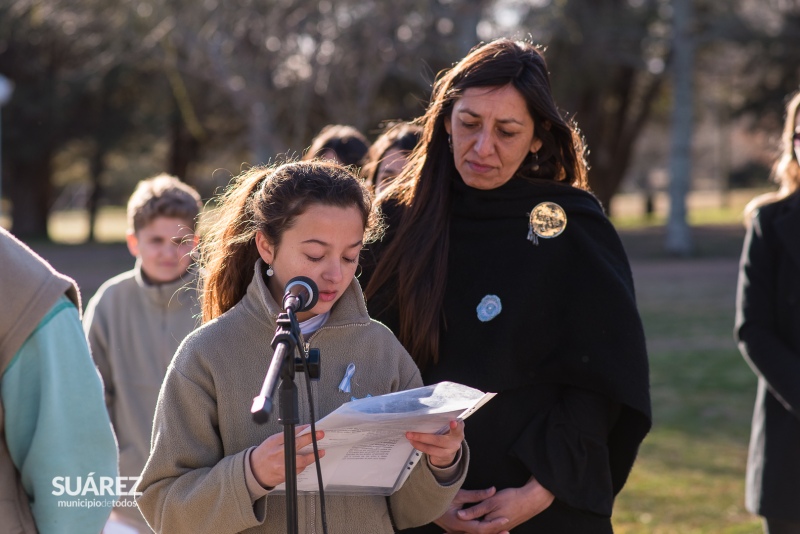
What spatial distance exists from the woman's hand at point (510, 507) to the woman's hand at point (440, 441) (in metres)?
0.55

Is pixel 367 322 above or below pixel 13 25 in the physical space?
below

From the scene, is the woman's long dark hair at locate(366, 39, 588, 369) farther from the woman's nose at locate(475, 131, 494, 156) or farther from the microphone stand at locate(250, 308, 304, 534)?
the microphone stand at locate(250, 308, 304, 534)

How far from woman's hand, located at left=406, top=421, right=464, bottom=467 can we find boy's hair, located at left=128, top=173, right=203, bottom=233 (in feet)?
7.76

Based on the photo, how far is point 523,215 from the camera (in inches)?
125

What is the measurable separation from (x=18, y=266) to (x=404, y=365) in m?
1.03

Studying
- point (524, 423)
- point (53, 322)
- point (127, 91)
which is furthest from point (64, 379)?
point (127, 91)

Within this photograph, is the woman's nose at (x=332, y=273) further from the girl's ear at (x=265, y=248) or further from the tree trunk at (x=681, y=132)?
the tree trunk at (x=681, y=132)

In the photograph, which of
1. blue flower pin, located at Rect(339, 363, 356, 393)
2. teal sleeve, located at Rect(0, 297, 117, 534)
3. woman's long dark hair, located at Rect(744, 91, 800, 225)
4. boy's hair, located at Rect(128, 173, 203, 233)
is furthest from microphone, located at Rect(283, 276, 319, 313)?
woman's long dark hair, located at Rect(744, 91, 800, 225)

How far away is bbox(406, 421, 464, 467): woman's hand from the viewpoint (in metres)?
2.46

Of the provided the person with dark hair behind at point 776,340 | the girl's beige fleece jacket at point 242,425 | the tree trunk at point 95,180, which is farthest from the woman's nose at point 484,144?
the tree trunk at point 95,180

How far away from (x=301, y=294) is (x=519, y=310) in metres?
0.95

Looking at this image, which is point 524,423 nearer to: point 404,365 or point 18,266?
point 404,365

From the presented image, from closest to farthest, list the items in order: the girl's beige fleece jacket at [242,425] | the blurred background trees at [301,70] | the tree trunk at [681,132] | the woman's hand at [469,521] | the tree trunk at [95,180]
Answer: the girl's beige fleece jacket at [242,425] < the woman's hand at [469,521] < the blurred background trees at [301,70] < the tree trunk at [681,132] < the tree trunk at [95,180]

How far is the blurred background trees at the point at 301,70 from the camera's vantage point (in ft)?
64.0
